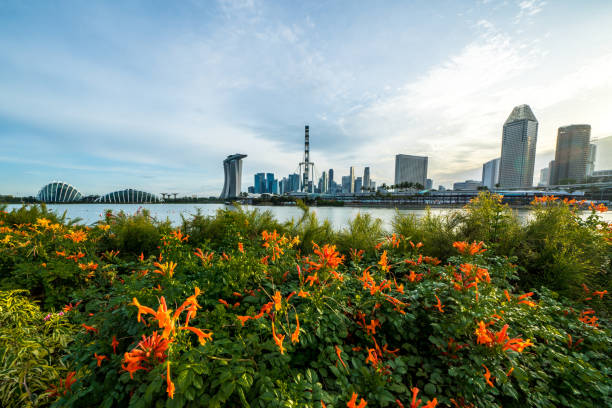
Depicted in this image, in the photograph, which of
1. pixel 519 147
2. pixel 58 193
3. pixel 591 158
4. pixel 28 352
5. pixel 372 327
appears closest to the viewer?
pixel 372 327

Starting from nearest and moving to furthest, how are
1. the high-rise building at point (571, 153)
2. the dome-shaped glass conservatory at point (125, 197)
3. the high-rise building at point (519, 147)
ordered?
the dome-shaped glass conservatory at point (125, 197) < the high-rise building at point (571, 153) < the high-rise building at point (519, 147)

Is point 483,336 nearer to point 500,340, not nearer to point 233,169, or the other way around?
point 500,340

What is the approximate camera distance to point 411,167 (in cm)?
10562

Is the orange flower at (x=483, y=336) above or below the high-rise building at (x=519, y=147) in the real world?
below

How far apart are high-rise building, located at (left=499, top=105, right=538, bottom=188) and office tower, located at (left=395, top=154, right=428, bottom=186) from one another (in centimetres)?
3005

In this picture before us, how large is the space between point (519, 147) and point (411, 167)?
3788cm

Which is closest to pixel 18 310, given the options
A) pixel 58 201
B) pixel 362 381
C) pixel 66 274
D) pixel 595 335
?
pixel 66 274

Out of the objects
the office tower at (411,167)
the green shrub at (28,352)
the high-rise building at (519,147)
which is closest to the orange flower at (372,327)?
the green shrub at (28,352)

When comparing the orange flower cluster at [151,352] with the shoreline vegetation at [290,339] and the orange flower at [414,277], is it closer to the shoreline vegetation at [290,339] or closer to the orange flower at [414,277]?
the shoreline vegetation at [290,339]

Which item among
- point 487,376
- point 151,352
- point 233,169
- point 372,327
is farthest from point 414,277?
point 233,169

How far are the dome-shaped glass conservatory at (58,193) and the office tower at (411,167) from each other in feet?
338

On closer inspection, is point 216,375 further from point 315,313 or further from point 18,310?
point 18,310

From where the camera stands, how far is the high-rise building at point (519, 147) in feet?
234

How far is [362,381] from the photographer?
1113mm
